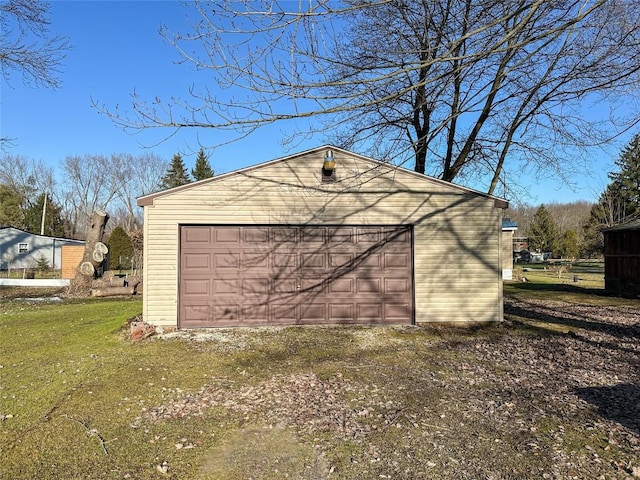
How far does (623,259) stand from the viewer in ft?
49.2

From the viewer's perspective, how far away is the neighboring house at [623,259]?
14.3 meters

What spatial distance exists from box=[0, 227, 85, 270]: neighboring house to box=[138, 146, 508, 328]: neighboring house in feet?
91.2

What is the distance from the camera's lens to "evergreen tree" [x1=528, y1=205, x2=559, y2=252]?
46.1 metres

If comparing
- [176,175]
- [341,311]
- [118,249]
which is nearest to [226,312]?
[341,311]

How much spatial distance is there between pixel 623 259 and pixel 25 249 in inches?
1502

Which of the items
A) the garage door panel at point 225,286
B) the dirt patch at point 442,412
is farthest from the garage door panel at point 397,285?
the garage door panel at point 225,286

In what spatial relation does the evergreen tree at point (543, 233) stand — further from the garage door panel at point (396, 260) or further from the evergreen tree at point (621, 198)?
the garage door panel at point (396, 260)

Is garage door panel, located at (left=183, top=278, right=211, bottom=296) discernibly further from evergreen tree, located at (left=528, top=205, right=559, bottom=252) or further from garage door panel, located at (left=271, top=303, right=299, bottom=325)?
evergreen tree, located at (left=528, top=205, right=559, bottom=252)

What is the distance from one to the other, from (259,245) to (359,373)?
13.3ft

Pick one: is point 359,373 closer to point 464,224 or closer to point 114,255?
point 464,224

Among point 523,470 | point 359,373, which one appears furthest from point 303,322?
point 523,470

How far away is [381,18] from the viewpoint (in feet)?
34.9

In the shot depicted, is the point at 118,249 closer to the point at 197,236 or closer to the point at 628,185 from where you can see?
the point at 197,236

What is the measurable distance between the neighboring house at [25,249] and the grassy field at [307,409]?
29.5 metres
